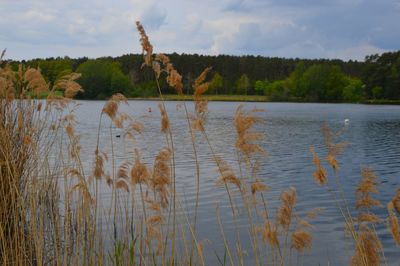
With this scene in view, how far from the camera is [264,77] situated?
156 metres

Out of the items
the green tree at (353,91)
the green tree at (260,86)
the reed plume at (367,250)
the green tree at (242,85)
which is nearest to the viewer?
the reed plume at (367,250)

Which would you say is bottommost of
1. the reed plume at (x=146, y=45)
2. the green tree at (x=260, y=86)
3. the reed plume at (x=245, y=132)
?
the green tree at (x=260, y=86)

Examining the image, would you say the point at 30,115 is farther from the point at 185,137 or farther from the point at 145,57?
the point at 185,137

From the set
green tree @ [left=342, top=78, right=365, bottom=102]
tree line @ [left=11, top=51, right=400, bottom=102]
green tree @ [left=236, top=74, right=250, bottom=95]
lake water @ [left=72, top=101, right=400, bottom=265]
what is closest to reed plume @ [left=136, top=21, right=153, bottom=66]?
lake water @ [left=72, top=101, right=400, bottom=265]

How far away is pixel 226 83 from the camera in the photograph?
5453 inches

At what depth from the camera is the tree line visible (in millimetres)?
108125

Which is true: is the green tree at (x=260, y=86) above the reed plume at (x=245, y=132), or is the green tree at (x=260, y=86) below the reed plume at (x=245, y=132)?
below

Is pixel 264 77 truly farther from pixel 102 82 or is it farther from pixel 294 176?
pixel 294 176

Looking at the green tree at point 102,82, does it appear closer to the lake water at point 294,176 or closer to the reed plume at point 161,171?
the lake water at point 294,176

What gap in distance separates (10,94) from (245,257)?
17.8 ft

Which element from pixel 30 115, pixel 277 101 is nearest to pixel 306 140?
pixel 30 115

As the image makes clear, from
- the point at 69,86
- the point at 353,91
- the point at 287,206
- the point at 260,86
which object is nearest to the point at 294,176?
the point at 69,86

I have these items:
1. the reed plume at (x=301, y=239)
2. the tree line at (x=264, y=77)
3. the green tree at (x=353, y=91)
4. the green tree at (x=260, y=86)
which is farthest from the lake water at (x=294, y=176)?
the green tree at (x=260, y=86)

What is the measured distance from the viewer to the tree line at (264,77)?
10812cm
